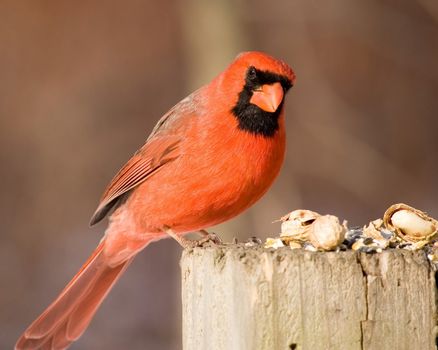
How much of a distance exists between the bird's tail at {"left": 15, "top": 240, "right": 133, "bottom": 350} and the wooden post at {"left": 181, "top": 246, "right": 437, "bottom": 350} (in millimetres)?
1755

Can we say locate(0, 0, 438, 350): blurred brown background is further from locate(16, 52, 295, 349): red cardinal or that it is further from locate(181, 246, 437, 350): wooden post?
locate(181, 246, 437, 350): wooden post

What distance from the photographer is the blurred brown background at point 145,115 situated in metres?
6.96

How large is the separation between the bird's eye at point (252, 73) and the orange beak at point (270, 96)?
0.05 m

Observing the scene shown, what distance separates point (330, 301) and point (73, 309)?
202cm

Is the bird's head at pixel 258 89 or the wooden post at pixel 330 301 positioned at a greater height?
the bird's head at pixel 258 89

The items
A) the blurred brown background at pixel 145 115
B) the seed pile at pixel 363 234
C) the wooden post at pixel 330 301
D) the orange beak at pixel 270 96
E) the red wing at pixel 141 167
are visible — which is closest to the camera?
the wooden post at pixel 330 301

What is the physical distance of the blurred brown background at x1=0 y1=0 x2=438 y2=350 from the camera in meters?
6.96

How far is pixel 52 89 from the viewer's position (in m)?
7.52

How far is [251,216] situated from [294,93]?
1238 mm

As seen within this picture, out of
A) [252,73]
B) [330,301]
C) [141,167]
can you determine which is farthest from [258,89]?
[330,301]

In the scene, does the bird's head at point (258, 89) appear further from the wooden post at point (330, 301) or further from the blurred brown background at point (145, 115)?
the blurred brown background at point (145, 115)

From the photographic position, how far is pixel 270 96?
327cm

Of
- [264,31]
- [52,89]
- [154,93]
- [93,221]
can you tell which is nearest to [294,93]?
[264,31]

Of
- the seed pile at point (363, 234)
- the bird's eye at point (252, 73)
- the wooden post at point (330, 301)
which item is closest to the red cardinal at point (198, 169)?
the bird's eye at point (252, 73)
